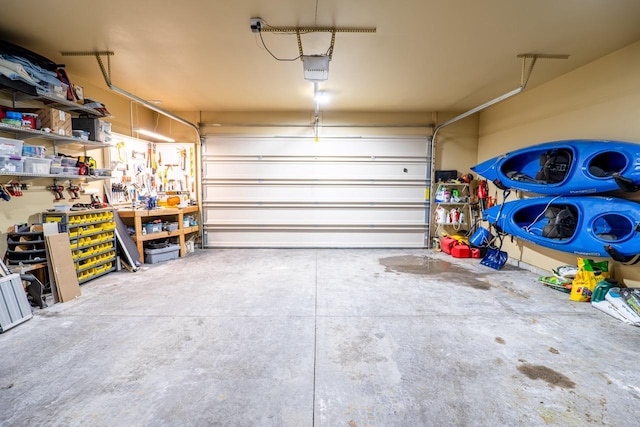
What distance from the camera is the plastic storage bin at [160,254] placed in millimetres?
4703

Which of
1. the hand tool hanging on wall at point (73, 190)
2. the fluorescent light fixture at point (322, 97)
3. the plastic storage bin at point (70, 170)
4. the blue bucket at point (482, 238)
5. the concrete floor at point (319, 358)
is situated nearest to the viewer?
the concrete floor at point (319, 358)

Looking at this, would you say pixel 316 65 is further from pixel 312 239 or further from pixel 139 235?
pixel 139 235

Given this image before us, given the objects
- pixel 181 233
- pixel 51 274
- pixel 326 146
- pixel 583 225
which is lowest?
pixel 51 274

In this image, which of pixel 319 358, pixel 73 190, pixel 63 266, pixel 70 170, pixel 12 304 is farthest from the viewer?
pixel 73 190

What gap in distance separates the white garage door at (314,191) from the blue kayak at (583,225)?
217cm

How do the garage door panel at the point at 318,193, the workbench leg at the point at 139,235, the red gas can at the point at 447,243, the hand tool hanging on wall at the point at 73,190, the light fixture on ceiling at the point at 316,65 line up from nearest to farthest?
the light fixture on ceiling at the point at 316,65 < the hand tool hanging on wall at the point at 73,190 < the workbench leg at the point at 139,235 < the red gas can at the point at 447,243 < the garage door panel at the point at 318,193

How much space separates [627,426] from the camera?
1.50 metres

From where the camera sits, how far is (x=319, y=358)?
6.80 ft

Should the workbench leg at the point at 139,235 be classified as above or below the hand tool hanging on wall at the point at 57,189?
below

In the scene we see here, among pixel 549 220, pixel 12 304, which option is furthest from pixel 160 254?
pixel 549 220

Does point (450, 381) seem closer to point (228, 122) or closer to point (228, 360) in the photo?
point (228, 360)

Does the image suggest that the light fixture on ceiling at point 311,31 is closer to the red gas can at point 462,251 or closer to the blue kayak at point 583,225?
the blue kayak at point 583,225

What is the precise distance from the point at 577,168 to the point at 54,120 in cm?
637

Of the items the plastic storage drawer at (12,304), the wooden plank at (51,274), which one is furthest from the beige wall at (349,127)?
the plastic storage drawer at (12,304)
